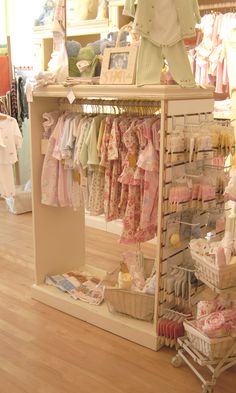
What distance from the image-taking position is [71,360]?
2.36 meters

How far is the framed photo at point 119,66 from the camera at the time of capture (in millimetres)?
2369

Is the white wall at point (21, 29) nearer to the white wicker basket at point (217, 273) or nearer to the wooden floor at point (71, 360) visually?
the wooden floor at point (71, 360)

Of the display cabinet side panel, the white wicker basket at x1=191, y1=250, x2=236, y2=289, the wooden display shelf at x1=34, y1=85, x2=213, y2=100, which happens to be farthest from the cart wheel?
the wooden display shelf at x1=34, y1=85, x2=213, y2=100

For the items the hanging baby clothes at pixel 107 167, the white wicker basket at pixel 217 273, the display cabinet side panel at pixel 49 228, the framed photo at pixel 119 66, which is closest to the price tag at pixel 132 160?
the hanging baby clothes at pixel 107 167

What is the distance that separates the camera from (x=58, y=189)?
2.83 meters

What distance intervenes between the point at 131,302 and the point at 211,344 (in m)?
0.61

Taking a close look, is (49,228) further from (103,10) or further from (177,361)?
(103,10)

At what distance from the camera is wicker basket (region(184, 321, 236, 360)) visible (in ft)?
6.67

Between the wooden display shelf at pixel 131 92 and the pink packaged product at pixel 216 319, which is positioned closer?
the pink packaged product at pixel 216 319

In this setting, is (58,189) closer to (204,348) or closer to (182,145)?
(182,145)

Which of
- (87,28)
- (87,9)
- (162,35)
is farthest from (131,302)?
(87,9)

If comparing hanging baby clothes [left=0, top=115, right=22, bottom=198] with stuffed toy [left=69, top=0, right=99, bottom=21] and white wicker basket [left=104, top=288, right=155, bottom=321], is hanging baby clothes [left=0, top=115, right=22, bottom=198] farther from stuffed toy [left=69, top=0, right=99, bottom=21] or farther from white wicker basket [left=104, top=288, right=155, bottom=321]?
white wicker basket [left=104, top=288, right=155, bottom=321]

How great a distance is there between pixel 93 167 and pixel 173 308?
0.90 meters

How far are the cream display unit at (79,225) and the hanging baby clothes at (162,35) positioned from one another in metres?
0.11
